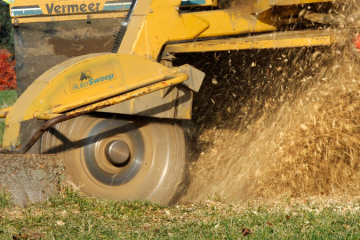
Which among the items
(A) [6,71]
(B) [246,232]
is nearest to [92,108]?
(B) [246,232]

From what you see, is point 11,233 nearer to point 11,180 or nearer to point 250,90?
point 11,180

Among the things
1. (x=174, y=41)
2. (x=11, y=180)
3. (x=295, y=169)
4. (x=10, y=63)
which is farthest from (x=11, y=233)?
(x=10, y=63)

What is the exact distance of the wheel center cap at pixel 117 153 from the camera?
3.81m

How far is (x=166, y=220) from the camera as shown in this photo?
11.1ft

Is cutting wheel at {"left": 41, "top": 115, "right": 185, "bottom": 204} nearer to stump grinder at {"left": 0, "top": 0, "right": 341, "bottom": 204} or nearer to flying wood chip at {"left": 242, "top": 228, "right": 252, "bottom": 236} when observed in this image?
stump grinder at {"left": 0, "top": 0, "right": 341, "bottom": 204}

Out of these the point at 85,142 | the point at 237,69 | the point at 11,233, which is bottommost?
the point at 11,233

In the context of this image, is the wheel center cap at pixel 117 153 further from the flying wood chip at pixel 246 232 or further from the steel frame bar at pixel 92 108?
the flying wood chip at pixel 246 232

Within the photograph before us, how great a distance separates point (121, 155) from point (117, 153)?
1.5 inches

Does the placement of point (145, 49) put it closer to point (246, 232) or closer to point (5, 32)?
point (246, 232)

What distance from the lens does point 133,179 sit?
394 cm

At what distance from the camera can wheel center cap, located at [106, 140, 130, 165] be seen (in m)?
3.81

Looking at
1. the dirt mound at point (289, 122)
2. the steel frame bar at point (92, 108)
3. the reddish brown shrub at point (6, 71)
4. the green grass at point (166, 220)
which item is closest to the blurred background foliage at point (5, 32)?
the reddish brown shrub at point (6, 71)

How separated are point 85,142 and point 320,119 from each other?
7.01 ft

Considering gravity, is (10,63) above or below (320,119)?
above
